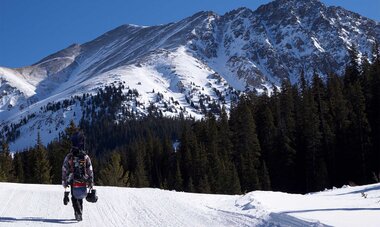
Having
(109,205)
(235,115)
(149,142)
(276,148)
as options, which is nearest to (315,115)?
(276,148)

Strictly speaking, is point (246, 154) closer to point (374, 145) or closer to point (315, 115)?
point (315, 115)

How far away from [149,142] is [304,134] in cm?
3607

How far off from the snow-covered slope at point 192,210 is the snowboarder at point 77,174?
21.0 inches

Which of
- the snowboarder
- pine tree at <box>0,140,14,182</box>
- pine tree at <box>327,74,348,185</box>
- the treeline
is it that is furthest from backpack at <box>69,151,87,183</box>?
pine tree at <box>327,74,348,185</box>

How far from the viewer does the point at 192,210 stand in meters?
13.2

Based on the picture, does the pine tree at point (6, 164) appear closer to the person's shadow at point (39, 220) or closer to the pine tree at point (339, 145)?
the pine tree at point (339, 145)

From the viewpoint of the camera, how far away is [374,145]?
61.1 m

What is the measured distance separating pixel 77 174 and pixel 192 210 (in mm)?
3362

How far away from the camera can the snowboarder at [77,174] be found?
12.1 m

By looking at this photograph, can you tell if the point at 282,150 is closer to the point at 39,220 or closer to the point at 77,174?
the point at 77,174

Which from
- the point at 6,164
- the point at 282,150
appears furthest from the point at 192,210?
the point at 282,150

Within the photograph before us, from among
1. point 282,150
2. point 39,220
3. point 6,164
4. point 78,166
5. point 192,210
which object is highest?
point 6,164

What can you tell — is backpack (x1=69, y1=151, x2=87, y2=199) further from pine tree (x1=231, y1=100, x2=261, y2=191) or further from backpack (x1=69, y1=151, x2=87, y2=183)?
pine tree (x1=231, y1=100, x2=261, y2=191)

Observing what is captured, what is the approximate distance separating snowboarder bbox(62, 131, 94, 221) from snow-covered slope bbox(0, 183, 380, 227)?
534 mm
